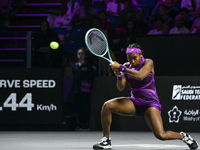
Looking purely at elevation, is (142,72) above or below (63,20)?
below

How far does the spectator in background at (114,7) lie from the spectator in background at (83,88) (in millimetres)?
3952

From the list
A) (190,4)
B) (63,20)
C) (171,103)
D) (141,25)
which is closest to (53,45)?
(141,25)

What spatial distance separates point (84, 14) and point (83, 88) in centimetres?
406

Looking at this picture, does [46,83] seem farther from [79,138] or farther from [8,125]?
[79,138]

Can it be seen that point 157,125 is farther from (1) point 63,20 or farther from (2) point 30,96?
(1) point 63,20

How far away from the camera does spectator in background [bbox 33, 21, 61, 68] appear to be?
33.2ft

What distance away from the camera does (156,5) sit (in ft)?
43.4

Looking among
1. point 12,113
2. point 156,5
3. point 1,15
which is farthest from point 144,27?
point 1,15

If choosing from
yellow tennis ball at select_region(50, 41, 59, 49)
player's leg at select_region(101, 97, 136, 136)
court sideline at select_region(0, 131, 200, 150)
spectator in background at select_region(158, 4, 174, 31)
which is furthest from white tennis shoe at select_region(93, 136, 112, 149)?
spectator in background at select_region(158, 4, 174, 31)

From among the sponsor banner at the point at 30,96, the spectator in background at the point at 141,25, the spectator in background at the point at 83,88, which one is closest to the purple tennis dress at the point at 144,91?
the spectator in background at the point at 83,88

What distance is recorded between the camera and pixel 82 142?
7.61 m

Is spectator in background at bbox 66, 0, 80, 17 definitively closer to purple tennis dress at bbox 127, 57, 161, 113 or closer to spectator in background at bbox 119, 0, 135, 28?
spectator in background at bbox 119, 0, 135, 28

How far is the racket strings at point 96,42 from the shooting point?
6.45 m

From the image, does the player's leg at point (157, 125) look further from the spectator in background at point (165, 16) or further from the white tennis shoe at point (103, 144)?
the spectator in background at point (165, 16)
